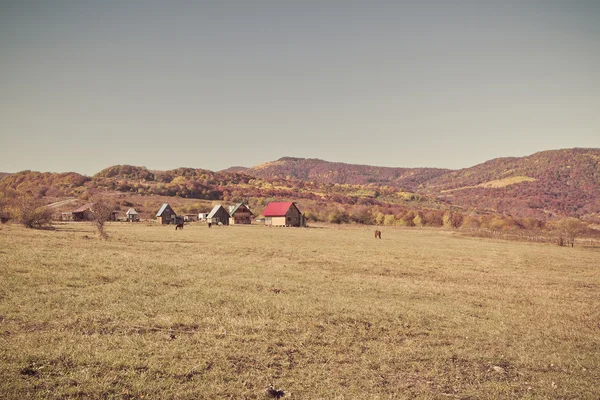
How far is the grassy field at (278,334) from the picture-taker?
7.83m

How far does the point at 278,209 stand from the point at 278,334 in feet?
289

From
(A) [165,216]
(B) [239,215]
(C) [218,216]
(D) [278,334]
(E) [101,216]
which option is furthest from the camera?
(B) [239,215]

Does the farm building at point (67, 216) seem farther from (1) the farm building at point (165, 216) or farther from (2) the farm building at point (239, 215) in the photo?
(2) the farm building at point (239, 215)

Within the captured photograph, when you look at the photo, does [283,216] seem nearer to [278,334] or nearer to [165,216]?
[165,216]

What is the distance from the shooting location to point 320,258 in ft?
98.0

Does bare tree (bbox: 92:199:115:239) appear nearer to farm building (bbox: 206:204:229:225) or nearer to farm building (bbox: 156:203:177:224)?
farm building (bbox: 156:203:177:224)

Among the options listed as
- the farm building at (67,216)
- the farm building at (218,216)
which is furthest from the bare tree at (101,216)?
the farm building at (67,216)

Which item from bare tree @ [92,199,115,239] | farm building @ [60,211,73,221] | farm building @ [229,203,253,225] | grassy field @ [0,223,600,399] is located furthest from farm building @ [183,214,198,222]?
grassy field @ [0,223,600,399]

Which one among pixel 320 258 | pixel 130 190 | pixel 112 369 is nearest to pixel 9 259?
pixel 112 369

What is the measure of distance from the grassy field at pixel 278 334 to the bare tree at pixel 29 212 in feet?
96.9

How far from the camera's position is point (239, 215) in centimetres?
10269

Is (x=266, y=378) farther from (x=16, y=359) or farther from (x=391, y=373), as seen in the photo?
(x=16, y=359)

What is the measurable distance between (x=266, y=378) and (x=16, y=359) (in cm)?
514

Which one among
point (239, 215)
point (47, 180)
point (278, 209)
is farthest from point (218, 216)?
point (47, 180)
